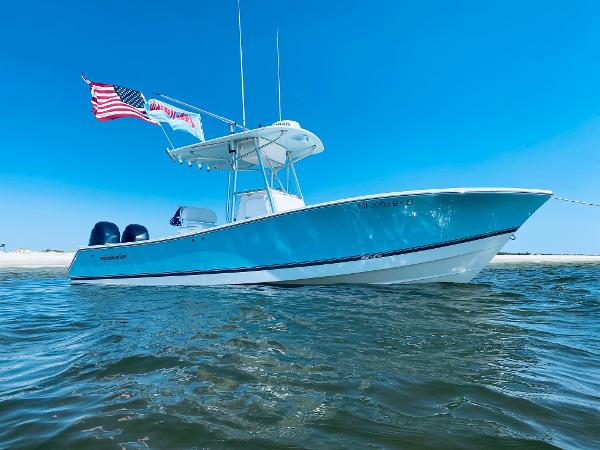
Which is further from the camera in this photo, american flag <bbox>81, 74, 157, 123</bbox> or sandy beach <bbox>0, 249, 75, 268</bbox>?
sandy beach <bbox>0, 249, 75, 268</bbox>

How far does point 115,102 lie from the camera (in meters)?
10.7

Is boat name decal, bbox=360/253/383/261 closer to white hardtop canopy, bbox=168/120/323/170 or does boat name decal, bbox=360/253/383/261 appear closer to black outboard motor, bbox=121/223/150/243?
white hardtop canopy, bbox=168/120/323/170

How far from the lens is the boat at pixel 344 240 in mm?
7688

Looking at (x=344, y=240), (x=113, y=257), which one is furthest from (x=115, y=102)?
(x=344, y=240)

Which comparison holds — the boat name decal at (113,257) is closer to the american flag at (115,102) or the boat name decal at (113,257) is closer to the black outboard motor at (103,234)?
the black outboard motor at (103,234)

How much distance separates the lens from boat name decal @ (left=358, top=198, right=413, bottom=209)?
766 centimetres

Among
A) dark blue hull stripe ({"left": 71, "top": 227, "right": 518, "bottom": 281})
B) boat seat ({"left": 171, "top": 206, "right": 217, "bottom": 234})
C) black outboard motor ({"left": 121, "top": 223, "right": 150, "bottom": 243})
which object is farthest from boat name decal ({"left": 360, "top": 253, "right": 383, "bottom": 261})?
black outboard motor ({"left": 121, "top": 223, "right": 150, "bottom": 243})

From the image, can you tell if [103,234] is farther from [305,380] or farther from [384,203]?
[305,380]

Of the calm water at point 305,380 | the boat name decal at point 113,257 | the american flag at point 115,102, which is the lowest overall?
the calm water at point 305,380

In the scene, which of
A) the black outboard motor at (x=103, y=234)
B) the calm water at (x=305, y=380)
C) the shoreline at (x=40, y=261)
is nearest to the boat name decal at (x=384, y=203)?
the calm water at (x=305, y=380)

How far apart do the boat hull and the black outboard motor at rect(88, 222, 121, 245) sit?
4219mm

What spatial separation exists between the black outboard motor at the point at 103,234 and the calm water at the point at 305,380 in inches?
279

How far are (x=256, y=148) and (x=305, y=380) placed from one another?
28.0 feet

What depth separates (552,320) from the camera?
4.80 metres
